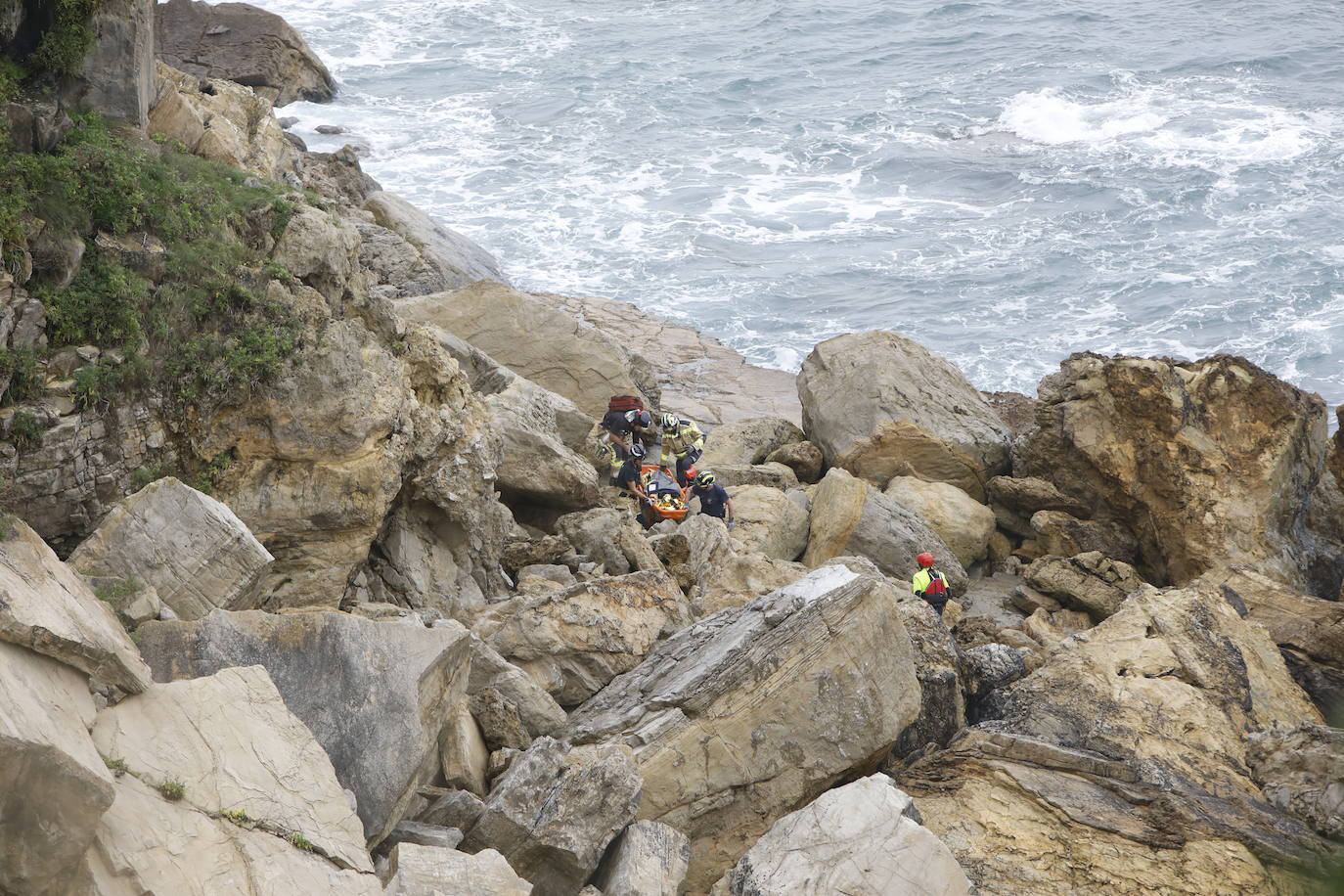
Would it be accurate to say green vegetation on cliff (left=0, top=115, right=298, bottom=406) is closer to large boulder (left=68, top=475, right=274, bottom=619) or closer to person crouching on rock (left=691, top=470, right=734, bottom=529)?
large boulder (left=68, top=475, right=274, bottom=619)

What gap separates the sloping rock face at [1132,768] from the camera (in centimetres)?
939

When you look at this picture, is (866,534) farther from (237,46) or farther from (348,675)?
(237,46)

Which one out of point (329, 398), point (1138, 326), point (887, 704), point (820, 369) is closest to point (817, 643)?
point (887, 704)

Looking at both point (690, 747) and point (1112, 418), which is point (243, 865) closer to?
point (690, 747)

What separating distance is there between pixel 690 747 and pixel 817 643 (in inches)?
62.4

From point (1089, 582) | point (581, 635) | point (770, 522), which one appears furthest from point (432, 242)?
point (581, 635)

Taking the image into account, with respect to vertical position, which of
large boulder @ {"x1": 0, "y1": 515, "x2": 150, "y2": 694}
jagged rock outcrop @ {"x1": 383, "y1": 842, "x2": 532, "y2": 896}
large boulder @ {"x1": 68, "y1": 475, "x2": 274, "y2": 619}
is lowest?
jagged rock outcrop @ {"x1": 383, "y1": 842, "x2": 532, "y2": 896}

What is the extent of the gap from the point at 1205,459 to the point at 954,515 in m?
4.04

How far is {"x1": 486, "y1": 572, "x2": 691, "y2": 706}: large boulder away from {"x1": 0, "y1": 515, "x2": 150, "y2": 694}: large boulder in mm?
4496

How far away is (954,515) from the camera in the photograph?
19.4m

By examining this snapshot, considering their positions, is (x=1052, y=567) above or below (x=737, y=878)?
below

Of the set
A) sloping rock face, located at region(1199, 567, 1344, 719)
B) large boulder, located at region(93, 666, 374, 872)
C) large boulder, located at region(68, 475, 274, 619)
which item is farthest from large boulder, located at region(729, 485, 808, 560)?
large boulder, located at region(93, 666, 374, 872)

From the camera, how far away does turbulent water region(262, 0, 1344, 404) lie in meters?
31.7

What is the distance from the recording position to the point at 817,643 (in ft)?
35.7
